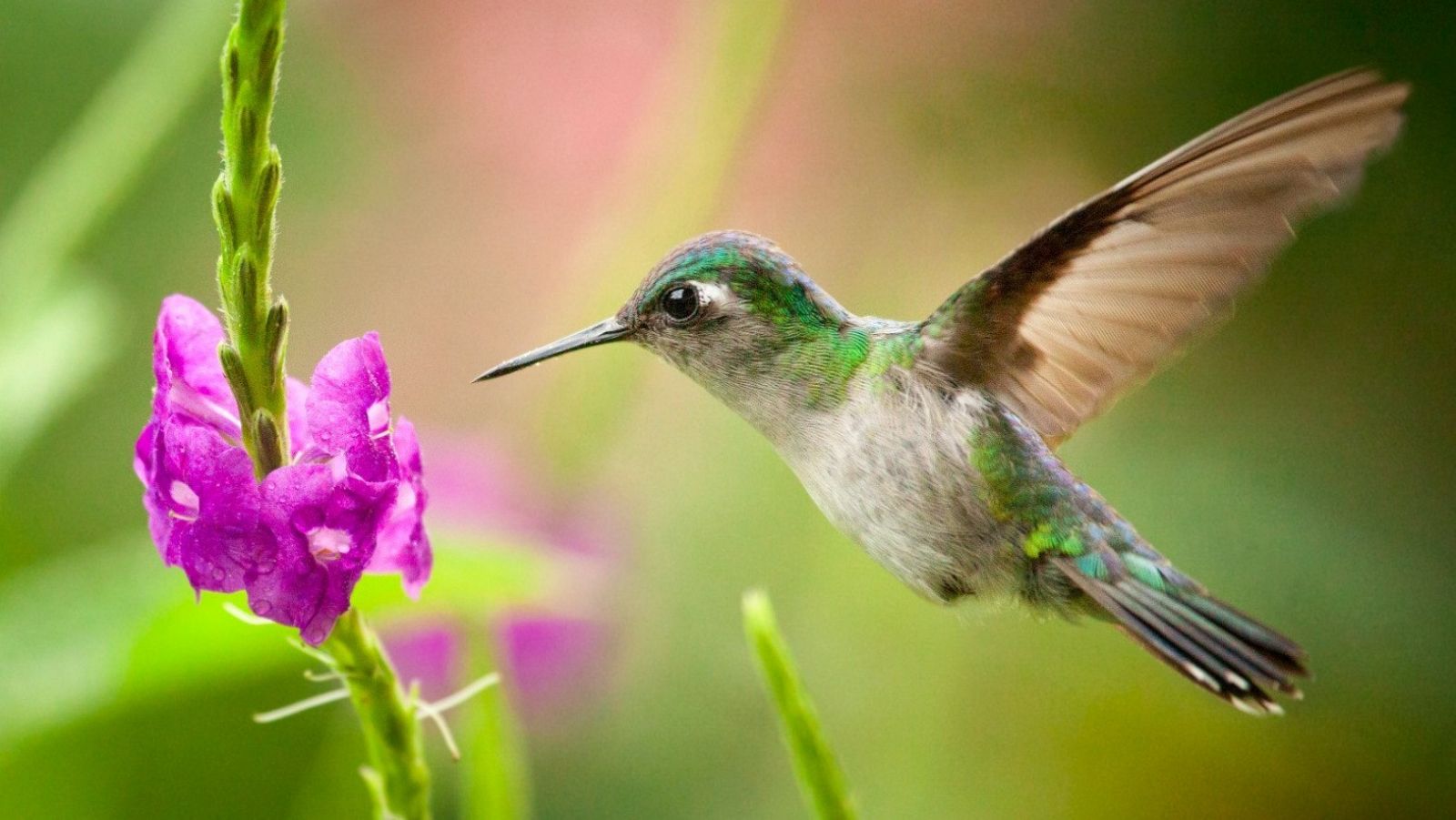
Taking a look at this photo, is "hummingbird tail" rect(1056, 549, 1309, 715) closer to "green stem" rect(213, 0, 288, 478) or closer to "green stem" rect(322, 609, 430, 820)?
"green stem" rect(322, 609, 430, 820)

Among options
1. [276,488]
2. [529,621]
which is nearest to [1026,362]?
[276,488]

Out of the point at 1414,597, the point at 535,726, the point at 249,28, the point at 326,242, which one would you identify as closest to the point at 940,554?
the point at 249,28

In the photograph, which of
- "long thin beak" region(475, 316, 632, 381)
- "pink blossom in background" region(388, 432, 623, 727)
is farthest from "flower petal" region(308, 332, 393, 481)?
"pink blossom in background" region(388, 432, 623, 727)

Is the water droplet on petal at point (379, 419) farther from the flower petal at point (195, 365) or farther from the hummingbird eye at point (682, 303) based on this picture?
the hummingbird eye at point (682, 303)

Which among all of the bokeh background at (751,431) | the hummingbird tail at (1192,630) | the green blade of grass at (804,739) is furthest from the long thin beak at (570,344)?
the bokeh background at (751,431)

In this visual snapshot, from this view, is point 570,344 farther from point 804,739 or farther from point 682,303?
point 804,739

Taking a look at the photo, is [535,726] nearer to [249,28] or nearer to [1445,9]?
[249,28]
